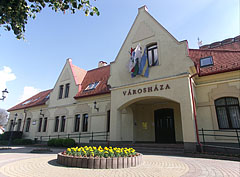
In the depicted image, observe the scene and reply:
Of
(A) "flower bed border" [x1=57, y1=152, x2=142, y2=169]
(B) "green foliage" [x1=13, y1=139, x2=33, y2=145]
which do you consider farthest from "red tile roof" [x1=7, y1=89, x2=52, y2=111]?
(A) "flower bed border" [x1=57, y1=152, x2=142, y2=169]

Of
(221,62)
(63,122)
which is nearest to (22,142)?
(63,122)

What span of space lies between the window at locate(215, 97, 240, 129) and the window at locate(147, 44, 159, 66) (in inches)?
191

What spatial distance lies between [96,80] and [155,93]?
891 centimetres

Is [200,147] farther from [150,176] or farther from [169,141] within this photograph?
[150,176]

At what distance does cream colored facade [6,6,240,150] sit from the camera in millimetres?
9633

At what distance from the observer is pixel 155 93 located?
10.3 meters

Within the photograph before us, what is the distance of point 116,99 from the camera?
39.4 ft

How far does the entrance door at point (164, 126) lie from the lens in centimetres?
1245

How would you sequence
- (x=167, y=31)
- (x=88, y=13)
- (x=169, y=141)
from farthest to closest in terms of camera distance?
(x=169, y=141) < (x=167, y=31) < (x=88, y=13)

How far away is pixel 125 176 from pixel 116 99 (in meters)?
7.75

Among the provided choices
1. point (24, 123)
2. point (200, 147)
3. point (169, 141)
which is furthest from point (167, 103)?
point (24, 123)

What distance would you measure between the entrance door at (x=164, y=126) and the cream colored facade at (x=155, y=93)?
0.27 m

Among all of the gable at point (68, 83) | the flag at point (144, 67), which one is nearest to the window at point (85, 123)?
the gable at point (68, 83)

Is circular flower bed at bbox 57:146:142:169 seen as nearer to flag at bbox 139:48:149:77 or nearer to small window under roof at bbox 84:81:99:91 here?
flag at bbox 139:48:149:77
